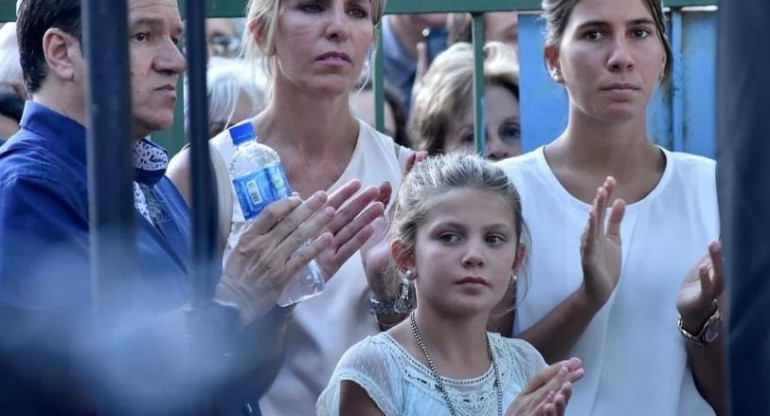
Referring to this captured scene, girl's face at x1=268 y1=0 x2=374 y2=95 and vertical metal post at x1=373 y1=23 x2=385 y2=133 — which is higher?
girl's face at x1=268 y1=0 x2=374 y2=95

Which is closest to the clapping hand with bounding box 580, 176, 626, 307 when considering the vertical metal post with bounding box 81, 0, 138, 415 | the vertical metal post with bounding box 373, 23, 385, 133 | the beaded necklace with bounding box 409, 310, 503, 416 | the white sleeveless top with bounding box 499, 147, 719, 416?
the white sleeveless top with bounding box 499, 147, 719, 416

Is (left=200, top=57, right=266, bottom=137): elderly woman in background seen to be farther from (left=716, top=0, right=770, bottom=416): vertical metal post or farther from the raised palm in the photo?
(left=716, top=0, right=770, bottom=416): vertical metal post

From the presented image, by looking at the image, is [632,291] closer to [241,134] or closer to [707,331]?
[707,331]

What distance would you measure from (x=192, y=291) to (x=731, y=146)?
1.57 ft

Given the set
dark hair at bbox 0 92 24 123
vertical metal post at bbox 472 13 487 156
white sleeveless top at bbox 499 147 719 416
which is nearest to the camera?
white sleeveless top at bbox 499 147 719 416

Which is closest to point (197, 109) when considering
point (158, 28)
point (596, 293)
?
point (158, 28)

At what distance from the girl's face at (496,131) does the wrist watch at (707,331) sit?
4.23 feet

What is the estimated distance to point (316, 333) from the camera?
2.87 m

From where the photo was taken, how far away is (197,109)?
4.08 feet

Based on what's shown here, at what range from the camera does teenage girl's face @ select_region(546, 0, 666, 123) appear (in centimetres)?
301

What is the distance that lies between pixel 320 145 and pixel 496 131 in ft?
3.88

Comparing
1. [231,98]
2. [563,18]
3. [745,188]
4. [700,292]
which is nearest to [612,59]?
[563,18]

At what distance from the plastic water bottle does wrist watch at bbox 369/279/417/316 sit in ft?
0.73

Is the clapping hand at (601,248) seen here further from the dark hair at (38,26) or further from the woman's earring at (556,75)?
the dark hair at (38,26)
